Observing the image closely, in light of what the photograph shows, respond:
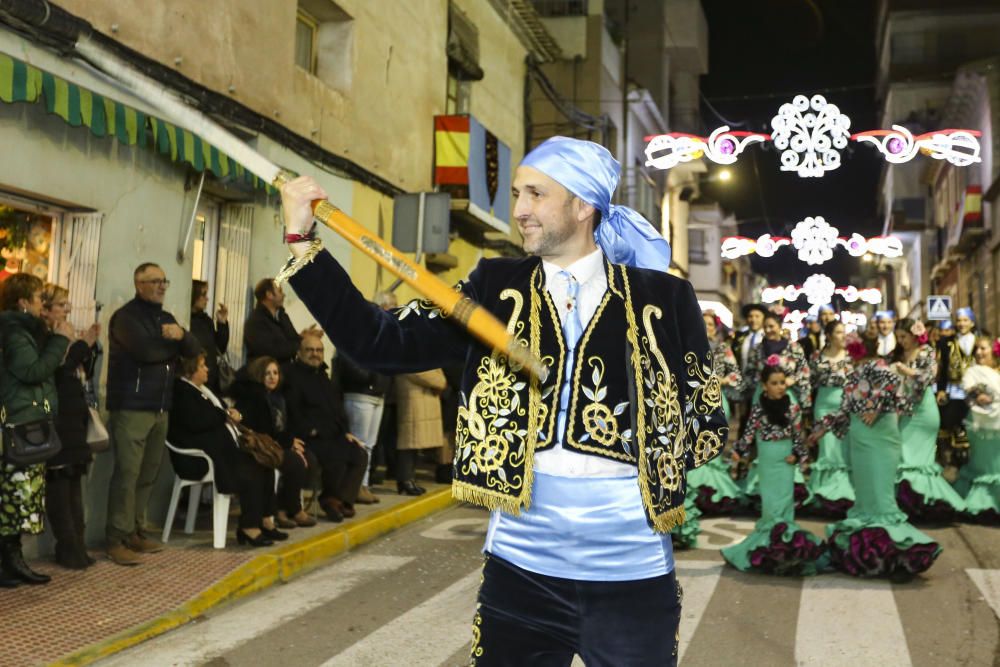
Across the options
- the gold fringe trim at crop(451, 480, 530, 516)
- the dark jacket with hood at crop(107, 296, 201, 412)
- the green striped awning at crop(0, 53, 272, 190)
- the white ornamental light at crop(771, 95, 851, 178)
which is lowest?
the gold fringe trim at crop(451, 480, 530, 516)

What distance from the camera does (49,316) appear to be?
286 inches

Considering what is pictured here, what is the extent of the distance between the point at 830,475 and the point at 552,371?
29.2 ft

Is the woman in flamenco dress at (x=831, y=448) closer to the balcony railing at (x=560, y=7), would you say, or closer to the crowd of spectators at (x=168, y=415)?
the crowd of spectators at (x=168, y=415)

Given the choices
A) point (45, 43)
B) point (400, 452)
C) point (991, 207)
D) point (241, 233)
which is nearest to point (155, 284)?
point (45, 43)

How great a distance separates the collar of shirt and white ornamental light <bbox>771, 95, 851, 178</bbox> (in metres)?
9.26

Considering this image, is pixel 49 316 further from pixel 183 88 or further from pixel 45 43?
pixel 183 88

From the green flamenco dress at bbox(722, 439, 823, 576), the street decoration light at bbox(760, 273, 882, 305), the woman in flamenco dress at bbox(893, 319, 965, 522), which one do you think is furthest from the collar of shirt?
the street decoration light at bbox(760, 273, 882, 305)

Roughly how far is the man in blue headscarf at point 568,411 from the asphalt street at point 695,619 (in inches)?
114

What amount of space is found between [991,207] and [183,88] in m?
27.8

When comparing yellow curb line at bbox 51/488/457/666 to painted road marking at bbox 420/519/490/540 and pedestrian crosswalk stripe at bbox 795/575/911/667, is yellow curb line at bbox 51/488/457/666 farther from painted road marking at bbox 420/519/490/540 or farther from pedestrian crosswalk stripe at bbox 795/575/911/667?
pedestrian crosswalk stripe at bbox 795/575/911/667

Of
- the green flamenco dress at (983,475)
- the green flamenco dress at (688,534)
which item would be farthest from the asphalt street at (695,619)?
the green flamenco dress at (983,475)

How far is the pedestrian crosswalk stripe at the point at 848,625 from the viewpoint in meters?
5.63

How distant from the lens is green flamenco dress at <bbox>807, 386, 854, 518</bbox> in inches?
425

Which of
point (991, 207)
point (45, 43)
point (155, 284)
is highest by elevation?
point (991, 207)
